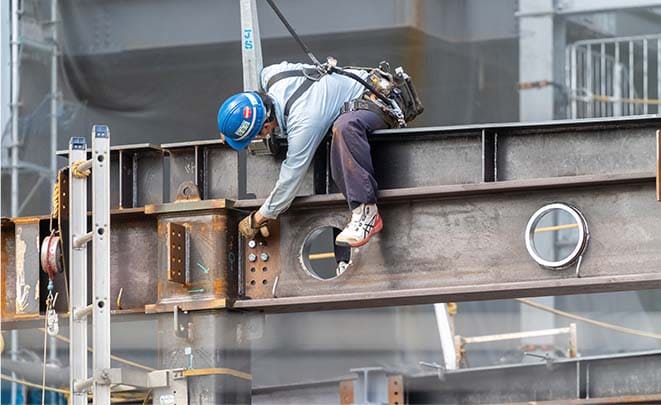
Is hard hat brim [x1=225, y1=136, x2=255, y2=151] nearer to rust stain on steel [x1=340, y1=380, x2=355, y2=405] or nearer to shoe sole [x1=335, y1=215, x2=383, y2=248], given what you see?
shoe sole [x1=335, y1=215, x2=383, y2=248]

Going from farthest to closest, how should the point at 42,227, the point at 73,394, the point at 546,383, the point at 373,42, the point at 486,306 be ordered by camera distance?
the point at 486,306
the point at 373,42
the point at 546,383
the point at 42,227
the point at 73,394

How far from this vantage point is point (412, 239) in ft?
37.4

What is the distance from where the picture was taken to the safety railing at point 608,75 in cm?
1853

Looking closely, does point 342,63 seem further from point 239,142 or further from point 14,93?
point 239,142

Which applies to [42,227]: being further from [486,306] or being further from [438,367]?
[486,306]

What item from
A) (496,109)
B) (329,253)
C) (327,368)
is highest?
(496,109)

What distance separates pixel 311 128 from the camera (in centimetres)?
1123

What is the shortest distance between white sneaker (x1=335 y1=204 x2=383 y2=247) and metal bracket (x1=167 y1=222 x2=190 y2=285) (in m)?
1.03

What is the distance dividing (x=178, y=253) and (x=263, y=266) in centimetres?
52

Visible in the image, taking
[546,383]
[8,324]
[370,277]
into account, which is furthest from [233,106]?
[546,383]

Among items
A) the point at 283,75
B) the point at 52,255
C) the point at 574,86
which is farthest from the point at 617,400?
the point at 574,86

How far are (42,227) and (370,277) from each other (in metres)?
2.19

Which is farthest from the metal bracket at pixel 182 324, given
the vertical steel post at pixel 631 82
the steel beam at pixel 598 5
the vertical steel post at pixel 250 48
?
the steel beam at pixel 598 5

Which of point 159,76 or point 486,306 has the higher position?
point 159,76
